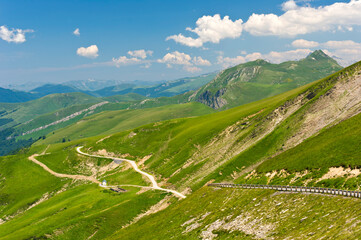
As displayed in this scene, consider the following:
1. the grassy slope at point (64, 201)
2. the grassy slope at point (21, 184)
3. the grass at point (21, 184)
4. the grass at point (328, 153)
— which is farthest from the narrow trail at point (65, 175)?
the grass at point (328, 153)

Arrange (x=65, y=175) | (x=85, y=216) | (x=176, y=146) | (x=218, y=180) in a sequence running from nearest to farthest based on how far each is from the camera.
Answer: (x=85, y=216) < (x=218, y=180) < (x=176, y=146) < (x=65, y=175)

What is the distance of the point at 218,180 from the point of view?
100625mm

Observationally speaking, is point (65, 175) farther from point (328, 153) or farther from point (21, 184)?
point (328, 153)

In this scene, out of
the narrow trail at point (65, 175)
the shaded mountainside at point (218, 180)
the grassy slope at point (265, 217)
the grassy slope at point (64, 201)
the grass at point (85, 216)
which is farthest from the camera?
the narrow trail at point (65, 175)

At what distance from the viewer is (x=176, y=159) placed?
471 feet

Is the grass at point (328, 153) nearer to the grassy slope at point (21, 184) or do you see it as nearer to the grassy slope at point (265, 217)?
the grassy slope at point (265, 217)

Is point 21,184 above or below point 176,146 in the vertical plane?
above

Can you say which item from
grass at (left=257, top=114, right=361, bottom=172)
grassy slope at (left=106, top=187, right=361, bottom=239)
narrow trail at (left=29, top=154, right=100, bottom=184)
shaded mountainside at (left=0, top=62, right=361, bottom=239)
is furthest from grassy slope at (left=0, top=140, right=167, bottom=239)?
grass at (left=257, top=114, right=361, bottom=172)

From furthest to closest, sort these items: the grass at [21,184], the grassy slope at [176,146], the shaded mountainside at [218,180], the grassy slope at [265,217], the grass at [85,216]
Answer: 1. the grass at [21,184]
2. the grassy slope at [176,146]
3. the grass at [85,216]
4. the shaded mountainside at [218,180]
5. the grassy slope at [265,217]

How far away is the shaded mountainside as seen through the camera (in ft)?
141

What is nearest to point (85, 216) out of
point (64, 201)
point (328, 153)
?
point (64, 201)

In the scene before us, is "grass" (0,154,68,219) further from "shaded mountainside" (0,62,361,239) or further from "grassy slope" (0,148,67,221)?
"shaded mountainside" (0,62,361,239)

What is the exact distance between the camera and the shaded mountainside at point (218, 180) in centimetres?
4300

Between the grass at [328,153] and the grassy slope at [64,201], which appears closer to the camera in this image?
the grass at [328,153]
